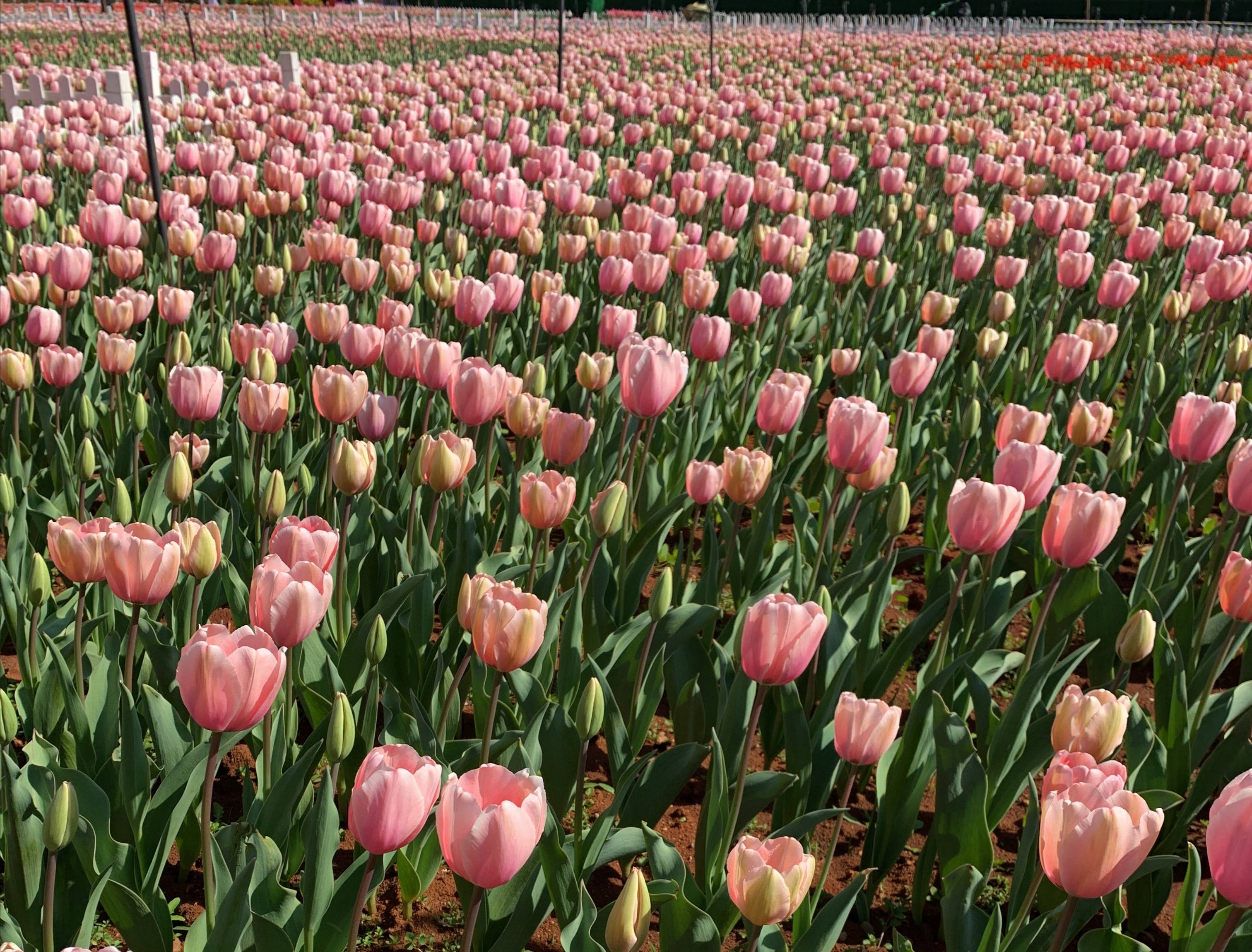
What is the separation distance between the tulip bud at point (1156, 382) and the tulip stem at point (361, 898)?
12.0ft

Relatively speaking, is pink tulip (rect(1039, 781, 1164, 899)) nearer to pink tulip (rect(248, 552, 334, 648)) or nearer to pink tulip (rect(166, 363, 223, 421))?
pink tulip (rect(248, 552, 334, 648))

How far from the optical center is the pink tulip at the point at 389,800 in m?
1.33

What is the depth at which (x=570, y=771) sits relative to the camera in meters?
2.13

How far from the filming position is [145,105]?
4.80 meters

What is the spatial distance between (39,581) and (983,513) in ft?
6.05

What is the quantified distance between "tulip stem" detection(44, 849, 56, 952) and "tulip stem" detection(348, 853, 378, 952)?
39 cm

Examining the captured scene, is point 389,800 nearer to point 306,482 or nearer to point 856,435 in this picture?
point 856,435

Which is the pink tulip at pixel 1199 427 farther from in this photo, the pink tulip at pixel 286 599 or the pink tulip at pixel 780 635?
the pink tulip at pixel 286 599

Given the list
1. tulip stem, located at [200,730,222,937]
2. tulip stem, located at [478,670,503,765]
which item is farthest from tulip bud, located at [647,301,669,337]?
tulip stem, located at [200,730,222,937]

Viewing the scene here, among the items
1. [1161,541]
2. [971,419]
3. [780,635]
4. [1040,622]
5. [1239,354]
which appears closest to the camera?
[780,635]

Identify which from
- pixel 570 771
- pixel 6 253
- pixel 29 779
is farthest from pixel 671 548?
pixel 6 253

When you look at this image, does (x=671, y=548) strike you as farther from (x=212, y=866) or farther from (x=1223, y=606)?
(x=212, y=866)

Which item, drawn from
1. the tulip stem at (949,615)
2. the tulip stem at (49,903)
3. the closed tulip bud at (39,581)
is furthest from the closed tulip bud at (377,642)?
the tulip stem at (949,615)

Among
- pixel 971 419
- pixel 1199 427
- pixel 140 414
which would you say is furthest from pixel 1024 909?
pixel 140 414
